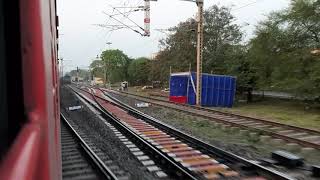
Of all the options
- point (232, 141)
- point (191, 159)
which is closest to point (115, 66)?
point (232, 141)

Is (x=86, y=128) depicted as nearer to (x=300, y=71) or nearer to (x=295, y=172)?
(x=295, y=172)

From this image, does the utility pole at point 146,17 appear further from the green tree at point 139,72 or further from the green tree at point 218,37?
the green tree at point 139,72

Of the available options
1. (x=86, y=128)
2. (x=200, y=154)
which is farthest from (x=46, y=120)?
(x=86, y=128)

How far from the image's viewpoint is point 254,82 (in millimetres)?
33500

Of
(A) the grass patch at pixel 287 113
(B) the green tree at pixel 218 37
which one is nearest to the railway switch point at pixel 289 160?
(A) the grass patch at pixel 287 113

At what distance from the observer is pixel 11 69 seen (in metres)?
1.21

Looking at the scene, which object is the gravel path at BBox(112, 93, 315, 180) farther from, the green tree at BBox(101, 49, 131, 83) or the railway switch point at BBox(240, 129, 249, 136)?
the green tree at BBox(101, 49, 131, 83)

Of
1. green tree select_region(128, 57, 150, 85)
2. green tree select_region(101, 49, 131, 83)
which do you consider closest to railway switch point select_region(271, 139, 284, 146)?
green tree select_region(128, 57, 150, 85)

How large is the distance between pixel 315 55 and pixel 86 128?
50.2 ft

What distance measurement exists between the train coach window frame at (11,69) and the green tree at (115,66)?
311ft

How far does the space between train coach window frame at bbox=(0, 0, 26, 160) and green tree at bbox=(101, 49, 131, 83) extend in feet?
311

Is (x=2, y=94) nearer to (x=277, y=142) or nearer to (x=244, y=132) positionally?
(x=277, y=142)

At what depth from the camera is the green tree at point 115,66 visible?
9856cm

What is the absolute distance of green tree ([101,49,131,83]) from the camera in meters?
98.6
